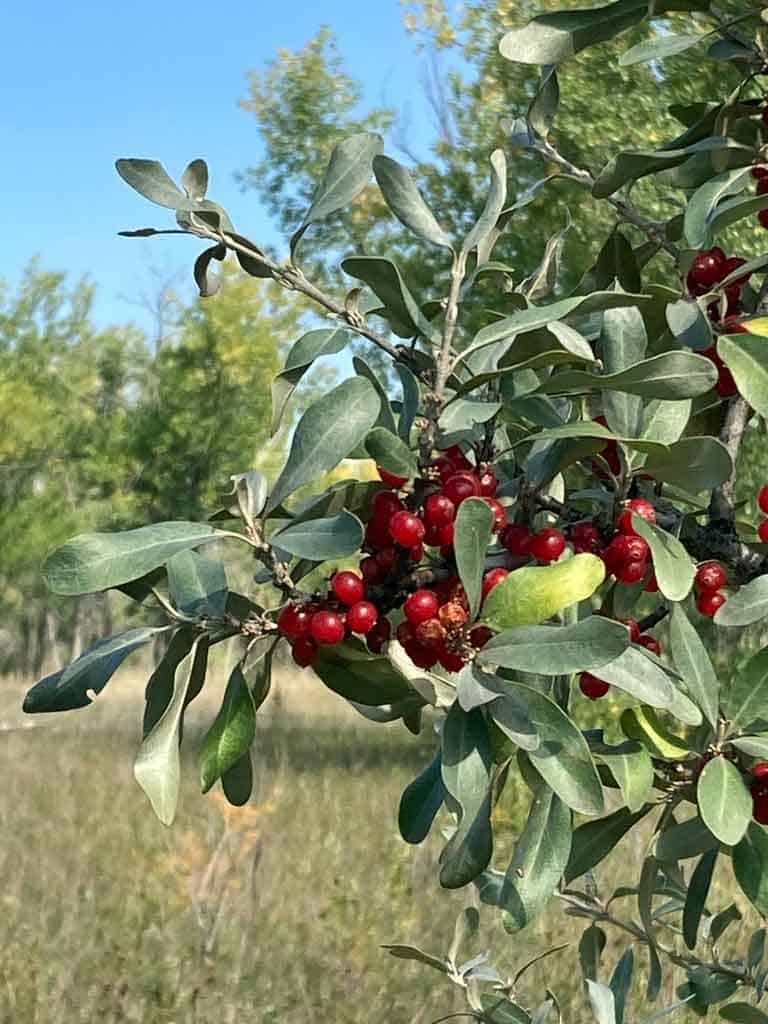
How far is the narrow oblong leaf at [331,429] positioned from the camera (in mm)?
743

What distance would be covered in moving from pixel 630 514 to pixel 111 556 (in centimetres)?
37

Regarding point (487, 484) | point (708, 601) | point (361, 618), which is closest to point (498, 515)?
point (487, 484)

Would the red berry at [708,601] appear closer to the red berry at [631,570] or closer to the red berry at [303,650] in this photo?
the red berry at [631,570]

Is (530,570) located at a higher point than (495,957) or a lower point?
higher

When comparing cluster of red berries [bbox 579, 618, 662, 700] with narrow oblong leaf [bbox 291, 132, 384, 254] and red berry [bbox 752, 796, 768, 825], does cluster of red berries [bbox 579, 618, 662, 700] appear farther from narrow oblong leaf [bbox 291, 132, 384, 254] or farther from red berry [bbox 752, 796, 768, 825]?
narrow oblong leaf [bbox 291, 132, 384, 254]

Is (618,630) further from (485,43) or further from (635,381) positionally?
(485,43)

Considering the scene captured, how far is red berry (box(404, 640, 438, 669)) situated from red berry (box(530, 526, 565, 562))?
11 centimetres

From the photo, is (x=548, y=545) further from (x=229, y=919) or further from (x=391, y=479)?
(x=229, y=919)

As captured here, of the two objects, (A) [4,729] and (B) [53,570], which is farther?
(A) [4,729]

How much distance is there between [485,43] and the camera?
8.30 m

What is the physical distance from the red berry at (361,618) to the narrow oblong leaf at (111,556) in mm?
112

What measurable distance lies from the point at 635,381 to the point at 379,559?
23 centimetres

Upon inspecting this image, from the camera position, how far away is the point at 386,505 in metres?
0.79

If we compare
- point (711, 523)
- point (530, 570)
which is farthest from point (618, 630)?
point (711, 523)
